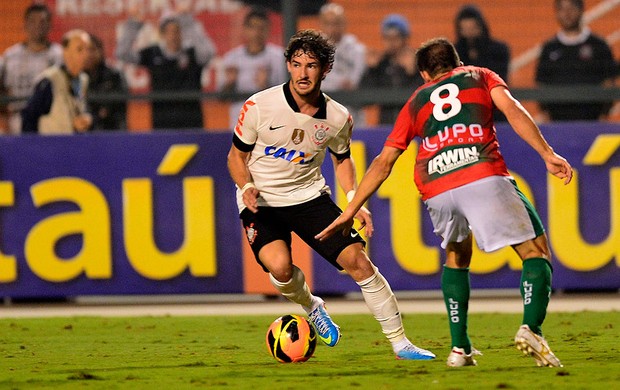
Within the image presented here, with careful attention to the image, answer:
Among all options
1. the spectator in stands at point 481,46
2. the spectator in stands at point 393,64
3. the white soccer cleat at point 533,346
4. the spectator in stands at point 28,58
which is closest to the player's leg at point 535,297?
the white soccer cleat at point 533,346

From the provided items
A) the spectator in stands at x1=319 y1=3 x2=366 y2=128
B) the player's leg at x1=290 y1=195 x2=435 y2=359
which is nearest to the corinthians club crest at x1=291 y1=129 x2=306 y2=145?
the player's leg at x1=290 y1=195 x2=435 y2=359

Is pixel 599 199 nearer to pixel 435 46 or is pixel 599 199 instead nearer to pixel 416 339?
pixel 416 339

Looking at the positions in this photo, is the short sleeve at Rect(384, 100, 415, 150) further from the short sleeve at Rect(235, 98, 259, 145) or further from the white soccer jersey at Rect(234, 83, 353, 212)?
the short sleeve at Rect(235, 98, 259, 145)

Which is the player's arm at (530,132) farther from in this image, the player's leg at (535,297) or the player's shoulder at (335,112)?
the player's shoulder at (335,112)

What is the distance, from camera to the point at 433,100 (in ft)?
22.7

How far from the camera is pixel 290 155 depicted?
8.00 m

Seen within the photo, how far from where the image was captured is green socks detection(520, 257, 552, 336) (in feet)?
21.8

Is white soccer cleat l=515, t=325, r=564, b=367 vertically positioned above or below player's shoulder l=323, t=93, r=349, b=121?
below

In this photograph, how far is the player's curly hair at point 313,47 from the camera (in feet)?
25.3

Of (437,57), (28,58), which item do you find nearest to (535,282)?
(437,57)

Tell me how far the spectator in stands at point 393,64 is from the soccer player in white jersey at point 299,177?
16.3 feet

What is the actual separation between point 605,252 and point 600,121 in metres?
1.44

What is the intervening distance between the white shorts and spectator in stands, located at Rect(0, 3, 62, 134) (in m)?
7.30

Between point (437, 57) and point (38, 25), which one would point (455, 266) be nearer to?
point (437, 57)
